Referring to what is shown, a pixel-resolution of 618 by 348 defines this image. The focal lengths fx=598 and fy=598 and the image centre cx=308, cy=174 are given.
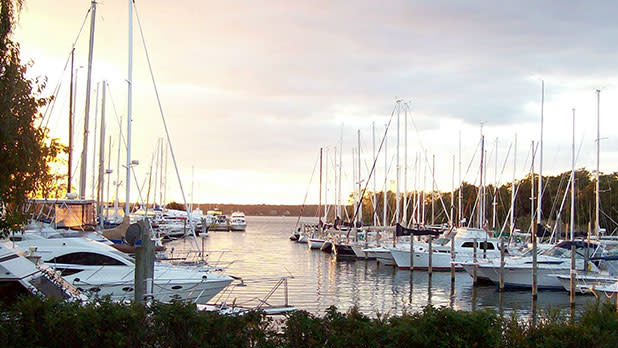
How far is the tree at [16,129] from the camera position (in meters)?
9.98

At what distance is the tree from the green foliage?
82.1 inches

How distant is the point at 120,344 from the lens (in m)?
9.08

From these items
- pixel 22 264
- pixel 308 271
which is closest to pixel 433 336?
pixel 22 264

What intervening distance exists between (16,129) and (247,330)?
506cm

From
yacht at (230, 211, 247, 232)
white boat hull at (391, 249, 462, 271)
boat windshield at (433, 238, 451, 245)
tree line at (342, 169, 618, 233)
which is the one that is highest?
tree line at (342, 169, 618, 233)

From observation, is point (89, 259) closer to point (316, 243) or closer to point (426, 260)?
point (426, 260)

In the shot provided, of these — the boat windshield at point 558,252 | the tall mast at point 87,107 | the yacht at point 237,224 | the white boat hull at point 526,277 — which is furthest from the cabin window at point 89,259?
the yacht at point 237,224

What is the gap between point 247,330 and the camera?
9.45m

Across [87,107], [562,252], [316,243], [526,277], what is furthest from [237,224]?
[526,277]

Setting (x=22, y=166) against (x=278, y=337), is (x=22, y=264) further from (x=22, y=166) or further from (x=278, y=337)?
(x=278, y=337)

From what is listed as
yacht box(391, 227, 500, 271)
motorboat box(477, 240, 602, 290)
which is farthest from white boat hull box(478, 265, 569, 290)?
yacht box(391, 227, 500, 271)

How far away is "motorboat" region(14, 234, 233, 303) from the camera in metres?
20.6

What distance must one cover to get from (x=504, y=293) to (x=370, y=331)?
28648mm

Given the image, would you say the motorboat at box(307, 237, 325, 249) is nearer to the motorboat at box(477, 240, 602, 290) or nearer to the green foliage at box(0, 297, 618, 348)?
the motorboat at box(477, 240, 602, 290)
